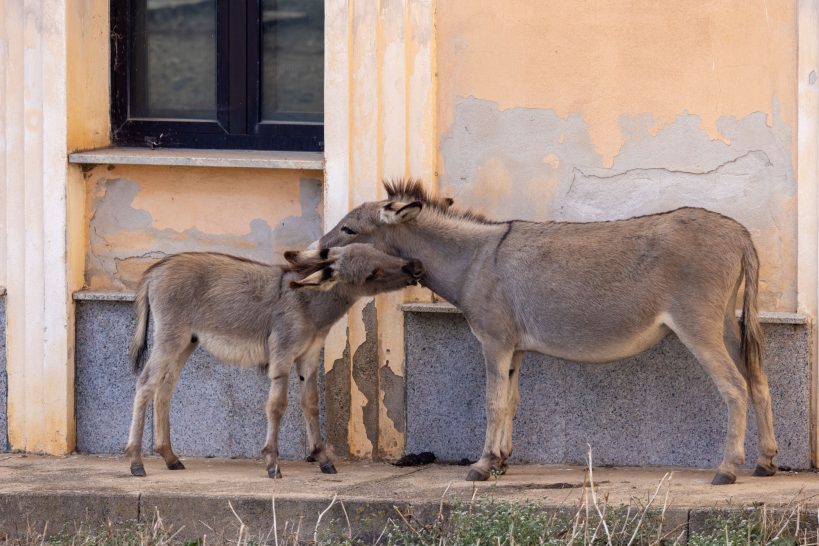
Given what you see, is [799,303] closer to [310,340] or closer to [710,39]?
[710,39]

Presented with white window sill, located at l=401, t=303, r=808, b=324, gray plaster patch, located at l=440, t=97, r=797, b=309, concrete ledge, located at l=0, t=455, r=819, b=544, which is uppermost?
gray plaster patch, located at l=440, t=97, r=797, b=309

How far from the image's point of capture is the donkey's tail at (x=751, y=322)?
6402 millimetres

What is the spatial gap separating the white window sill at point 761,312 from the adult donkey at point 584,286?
1.15 ft

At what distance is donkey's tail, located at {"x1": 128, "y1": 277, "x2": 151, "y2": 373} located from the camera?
6848 millimetres

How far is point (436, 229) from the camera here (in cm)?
671

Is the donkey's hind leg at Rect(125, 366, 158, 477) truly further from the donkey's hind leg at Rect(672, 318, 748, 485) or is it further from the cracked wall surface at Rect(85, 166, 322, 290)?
the donkey's hind leg at Rect(672, 318, 748, 485)

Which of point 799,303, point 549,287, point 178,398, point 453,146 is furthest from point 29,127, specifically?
point 799,303

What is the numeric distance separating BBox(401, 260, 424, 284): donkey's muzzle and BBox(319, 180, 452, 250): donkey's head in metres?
0.27

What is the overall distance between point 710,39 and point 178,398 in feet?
11.9

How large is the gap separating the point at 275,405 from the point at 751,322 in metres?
2.45

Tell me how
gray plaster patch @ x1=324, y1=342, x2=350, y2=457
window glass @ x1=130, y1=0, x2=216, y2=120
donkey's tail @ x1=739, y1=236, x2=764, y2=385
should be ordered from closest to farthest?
donkey's tail @ x1=739, y1=236, x2=764, y2=385 < gray plaster patch @ x1=324, y1=342, x2=350, y2=457 < window glass @ x1=130, y1=0, x2=216, y2=120

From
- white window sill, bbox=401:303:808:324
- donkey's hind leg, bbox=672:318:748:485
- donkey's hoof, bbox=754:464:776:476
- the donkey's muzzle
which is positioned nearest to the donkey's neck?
the donkey's muzzle

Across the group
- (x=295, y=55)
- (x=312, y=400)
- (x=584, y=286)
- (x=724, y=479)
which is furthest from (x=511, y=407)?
(x=295, y=55)

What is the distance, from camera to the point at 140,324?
22.5ft
